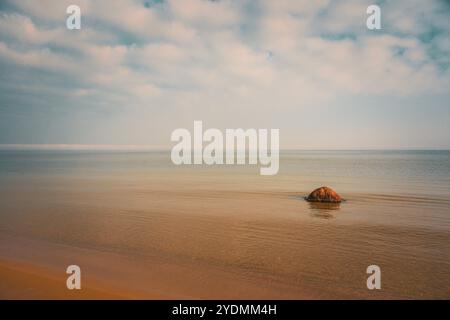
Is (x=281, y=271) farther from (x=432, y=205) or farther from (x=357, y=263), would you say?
(x=432, y=205)

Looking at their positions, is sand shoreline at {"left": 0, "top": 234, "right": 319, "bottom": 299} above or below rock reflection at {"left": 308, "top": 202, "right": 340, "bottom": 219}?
below


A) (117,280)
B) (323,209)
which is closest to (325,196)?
(323,209)

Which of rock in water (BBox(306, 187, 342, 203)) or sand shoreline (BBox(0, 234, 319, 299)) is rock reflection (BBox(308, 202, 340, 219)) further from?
sand shoreline (BBox(0, 234, 319, 299))

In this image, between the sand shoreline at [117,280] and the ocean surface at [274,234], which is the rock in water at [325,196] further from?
the sand shoreline at [117,280]

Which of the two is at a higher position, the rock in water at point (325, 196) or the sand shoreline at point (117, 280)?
the rock in water at point (325, 196)

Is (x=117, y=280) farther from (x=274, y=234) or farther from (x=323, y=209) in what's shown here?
(x=323, y=209)

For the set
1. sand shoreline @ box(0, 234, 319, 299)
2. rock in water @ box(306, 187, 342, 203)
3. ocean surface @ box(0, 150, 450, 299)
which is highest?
rock in water @ box(306, 187, 342, 203)

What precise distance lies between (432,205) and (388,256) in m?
11.7

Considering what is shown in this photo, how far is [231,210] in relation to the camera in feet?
57.5

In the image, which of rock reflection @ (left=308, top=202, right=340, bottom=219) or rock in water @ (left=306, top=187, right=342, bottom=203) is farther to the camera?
rock in water @ (left=306, top=187, right=342, bottom=203)

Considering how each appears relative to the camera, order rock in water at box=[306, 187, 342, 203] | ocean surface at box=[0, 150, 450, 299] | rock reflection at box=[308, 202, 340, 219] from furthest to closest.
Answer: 1. rock in water at box=[306, 187, 342, 203]
2. rock reflection at box=[308, 202, 340, 219]
3. ocean surface at box=[0, 150, 450, 299]

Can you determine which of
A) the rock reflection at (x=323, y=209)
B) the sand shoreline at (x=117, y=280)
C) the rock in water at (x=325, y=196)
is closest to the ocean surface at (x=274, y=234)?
the rock reflection at (x=323, y=209)

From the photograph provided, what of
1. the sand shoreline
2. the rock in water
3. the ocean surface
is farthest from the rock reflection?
the sand shoreline

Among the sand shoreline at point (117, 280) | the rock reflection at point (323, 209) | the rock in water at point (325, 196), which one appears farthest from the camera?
the rock in water at point (325, 196)
